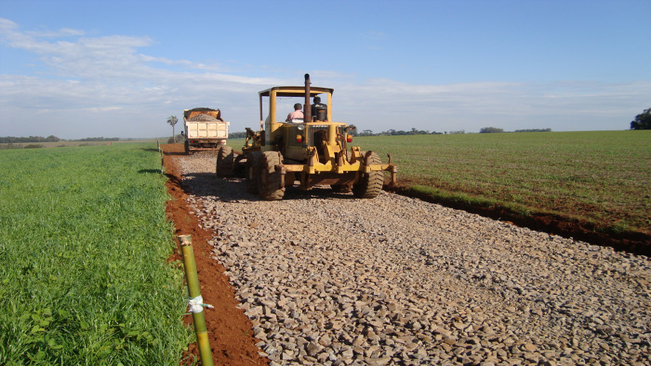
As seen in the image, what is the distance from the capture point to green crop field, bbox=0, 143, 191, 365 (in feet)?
9.53

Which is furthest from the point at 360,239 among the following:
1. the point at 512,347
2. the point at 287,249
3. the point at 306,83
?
the point at 306,83

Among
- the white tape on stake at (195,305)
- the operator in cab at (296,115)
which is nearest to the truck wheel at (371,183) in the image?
the operator in cab at (296,115)

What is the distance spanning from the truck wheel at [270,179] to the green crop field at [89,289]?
3035mm

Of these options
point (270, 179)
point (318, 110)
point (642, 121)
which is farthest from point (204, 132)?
point (642, 121)

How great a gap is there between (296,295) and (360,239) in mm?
2482

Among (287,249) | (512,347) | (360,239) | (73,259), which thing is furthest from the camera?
(360,239)

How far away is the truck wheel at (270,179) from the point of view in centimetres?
996

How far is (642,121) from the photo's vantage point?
Result: 250ft

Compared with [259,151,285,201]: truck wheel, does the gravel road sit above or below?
below

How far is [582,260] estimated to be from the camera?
6160 mm

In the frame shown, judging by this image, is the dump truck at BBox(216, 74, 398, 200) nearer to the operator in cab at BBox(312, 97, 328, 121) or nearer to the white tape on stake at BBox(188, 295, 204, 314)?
the operator in cab at BBox(312, 97, 328, 121)

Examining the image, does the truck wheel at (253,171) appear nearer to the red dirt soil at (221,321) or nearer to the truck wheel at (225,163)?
the truck wheel at (225,163)

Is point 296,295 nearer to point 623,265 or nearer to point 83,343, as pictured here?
point 83,343

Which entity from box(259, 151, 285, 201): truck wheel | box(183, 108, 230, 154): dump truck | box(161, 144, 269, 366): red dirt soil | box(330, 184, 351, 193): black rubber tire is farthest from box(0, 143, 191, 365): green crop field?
box(183, 108, 230, 154): dump truck
